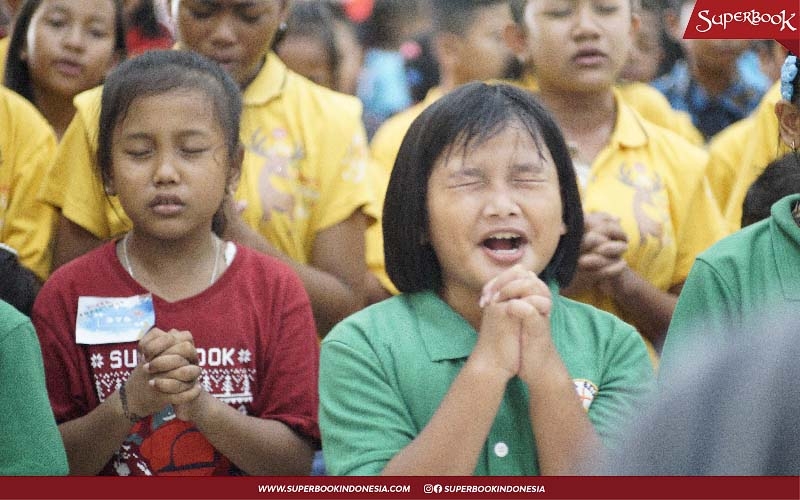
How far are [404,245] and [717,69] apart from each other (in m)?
3.15

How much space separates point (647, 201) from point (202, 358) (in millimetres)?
1201

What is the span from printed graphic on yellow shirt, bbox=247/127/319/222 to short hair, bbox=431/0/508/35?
1.51 m

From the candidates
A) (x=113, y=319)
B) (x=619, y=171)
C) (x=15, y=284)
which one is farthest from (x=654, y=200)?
(x=15, y=284)

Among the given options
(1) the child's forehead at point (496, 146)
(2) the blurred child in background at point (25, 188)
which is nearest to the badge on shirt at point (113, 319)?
(2) the blurred child in background at point (25, 188)

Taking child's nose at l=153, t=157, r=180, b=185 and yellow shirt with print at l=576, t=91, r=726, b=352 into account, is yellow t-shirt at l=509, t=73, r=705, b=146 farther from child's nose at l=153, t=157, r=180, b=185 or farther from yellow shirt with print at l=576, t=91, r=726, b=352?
child's nose at l=153, t=157, r=180, b=185

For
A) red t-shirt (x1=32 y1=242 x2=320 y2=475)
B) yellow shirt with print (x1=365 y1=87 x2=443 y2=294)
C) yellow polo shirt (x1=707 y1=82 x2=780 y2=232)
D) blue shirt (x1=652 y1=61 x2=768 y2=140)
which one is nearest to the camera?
red t-shirt (x1=32 y1=242 x2=320 y2=475)

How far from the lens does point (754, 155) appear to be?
3.52 metres

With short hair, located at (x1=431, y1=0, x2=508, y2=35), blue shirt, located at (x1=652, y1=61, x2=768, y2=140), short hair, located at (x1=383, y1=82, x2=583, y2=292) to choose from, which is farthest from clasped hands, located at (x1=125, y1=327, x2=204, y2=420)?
blue shirt, located at (x1=652, y1=61, x2=768, y2=140)

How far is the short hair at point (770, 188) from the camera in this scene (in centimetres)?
279

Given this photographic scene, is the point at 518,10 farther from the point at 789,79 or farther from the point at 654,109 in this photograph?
the point at 789,79

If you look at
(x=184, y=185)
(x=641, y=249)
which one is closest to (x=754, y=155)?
(x=641, y=249)

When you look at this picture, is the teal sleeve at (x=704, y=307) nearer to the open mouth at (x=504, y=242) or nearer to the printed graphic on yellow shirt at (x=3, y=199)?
the open mouth at (x=504, y=242)

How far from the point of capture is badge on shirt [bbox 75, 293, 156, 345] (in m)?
2.42

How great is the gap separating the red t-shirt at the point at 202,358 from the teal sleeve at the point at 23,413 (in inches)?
8.7
